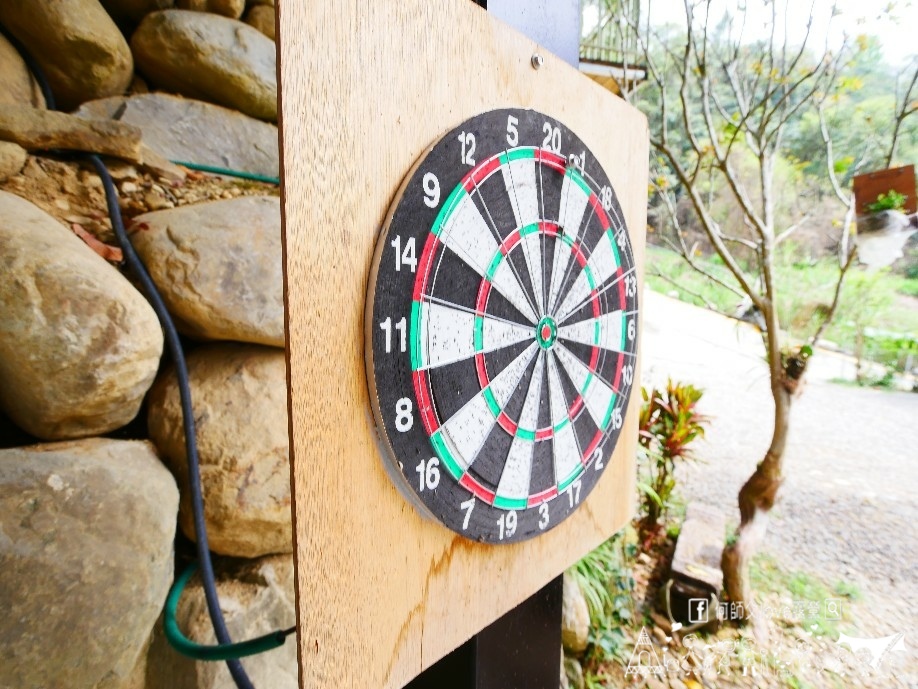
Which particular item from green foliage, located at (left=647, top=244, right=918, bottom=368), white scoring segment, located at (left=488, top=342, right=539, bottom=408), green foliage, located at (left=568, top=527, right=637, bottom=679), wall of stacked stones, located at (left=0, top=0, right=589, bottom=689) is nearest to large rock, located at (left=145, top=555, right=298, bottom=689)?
wall of stacked stones, located at (left=0, top=0, right=589, bottom=689)

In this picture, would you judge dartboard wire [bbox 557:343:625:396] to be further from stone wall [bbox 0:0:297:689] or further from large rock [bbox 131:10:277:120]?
large rock [bbox 131:10:277:120]

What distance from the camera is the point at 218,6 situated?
1680 mm

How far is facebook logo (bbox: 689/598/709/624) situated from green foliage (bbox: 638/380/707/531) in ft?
1.85

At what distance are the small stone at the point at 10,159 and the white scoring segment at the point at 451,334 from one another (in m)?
1.11

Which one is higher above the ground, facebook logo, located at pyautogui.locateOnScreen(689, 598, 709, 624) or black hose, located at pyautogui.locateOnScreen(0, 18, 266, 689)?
black hose, located at pyautogui.locateOnScreen(0, 18, 266, 689)

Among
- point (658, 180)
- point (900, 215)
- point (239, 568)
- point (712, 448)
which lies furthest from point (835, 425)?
point (239, 568)

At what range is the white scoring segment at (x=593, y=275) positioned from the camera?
30.1 inches

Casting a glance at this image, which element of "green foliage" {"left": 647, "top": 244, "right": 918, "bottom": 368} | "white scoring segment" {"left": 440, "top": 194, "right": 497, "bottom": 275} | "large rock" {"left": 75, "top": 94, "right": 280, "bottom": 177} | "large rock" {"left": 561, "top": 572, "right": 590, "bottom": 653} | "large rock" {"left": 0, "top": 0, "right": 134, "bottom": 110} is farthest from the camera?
"green foliage" {"left": 647, "top": 244, "right": 918, "bottom": 368}

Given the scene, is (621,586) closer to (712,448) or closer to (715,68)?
(712,448)

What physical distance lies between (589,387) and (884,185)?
1798 mm

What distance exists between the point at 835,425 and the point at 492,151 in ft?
15.3

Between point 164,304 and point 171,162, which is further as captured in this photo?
point 171,162

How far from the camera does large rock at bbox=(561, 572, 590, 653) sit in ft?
7.50

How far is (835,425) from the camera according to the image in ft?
13.6
